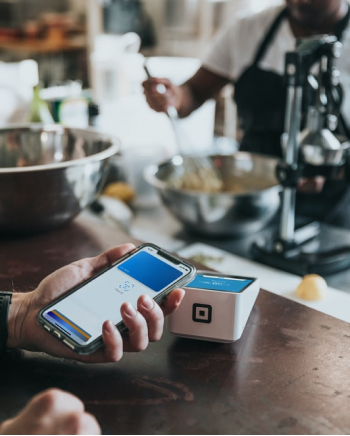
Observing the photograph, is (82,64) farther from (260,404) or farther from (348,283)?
(260,404)

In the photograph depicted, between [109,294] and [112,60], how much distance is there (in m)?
2.60

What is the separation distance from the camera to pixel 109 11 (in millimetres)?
4051

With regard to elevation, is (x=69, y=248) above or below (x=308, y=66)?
below

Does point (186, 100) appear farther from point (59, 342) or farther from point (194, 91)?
point (59, 342)

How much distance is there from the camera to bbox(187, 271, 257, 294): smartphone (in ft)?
2.21

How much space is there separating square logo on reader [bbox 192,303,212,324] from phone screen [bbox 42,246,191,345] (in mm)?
51

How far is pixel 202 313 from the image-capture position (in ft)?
2.19

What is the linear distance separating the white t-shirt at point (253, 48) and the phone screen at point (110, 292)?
42.5 inches

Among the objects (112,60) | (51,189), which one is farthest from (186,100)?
(112,60)

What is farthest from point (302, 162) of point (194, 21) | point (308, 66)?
point (194, 21)

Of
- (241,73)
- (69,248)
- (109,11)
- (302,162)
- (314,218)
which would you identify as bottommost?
(314,218)

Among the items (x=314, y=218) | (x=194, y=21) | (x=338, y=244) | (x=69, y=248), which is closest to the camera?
(x=69, y=248)

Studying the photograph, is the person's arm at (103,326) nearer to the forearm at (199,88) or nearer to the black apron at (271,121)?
the black apron at (271,121)

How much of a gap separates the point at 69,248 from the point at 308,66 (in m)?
0.66
